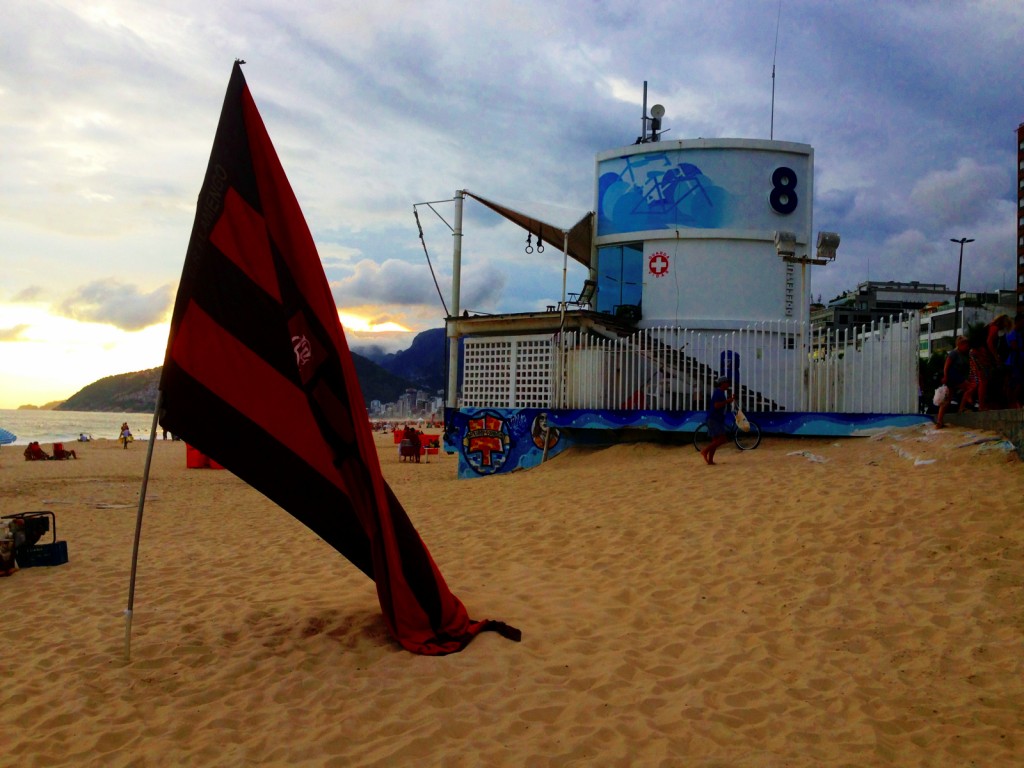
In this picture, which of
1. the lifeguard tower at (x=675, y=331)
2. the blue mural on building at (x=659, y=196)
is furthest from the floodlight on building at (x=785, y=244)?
the blue mural on building at (x=659, y=196)

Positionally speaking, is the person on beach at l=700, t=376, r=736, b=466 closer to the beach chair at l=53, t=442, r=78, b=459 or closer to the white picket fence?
the white picket fence

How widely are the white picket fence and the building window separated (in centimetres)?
302

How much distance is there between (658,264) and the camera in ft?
64.6

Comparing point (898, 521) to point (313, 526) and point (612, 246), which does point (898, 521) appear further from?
point (612, 246)

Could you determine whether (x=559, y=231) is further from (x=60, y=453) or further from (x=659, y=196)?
(x=60, y=453)

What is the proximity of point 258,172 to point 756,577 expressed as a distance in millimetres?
5483

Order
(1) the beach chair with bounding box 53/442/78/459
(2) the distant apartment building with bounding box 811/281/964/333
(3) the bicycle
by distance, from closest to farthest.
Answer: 1. (3) the bicycle
2. (1) the beach chair with bounding box 53/442/78/459
3. (2) the distant apartment building with bounding box 811/281/964/333

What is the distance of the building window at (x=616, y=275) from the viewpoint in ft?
68.0

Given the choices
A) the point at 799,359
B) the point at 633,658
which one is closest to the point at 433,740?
the point at 633,658

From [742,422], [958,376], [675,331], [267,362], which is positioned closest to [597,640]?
[267,362]

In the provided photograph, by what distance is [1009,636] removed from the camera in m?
5.59

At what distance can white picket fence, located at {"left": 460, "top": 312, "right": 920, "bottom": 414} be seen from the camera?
1334 cm

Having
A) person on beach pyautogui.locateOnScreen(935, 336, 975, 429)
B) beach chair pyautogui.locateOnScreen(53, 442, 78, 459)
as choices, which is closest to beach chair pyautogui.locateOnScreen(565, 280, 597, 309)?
person on beach pyautogui.locateOnScreen(935, 336, 975, 429)

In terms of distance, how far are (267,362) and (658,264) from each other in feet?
51.1
